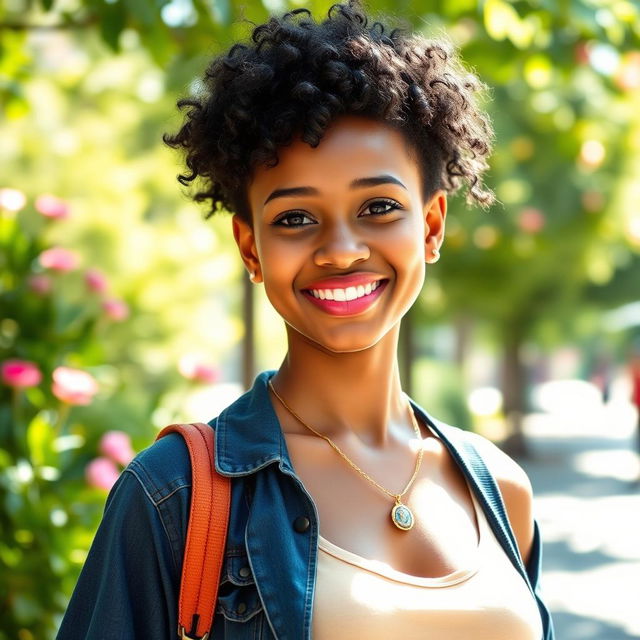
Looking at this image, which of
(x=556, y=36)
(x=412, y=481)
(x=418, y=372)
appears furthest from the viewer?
(x=418, y=372)

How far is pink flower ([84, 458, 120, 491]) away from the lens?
377cm

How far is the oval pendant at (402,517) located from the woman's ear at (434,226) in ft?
1.60

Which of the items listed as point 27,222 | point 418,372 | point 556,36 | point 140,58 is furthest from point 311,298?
point 418,372

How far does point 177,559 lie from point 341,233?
0.61 m

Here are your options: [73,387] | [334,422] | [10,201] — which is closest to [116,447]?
[73,387]

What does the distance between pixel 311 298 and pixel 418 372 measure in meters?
10.2

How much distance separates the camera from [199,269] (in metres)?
8.99

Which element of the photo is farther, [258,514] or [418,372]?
[418,372]

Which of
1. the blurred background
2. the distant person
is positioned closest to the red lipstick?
the blurred background

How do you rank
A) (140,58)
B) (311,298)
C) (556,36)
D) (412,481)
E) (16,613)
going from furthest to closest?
(140,58), (556,36), (16,613), (412,481), (311,298)

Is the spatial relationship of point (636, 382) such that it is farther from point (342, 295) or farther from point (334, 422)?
point (342, 295)

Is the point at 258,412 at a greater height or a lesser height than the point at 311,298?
lesser

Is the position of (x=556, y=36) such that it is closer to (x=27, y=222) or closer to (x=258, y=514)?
(x=258, y=514)

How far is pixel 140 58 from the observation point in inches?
383
